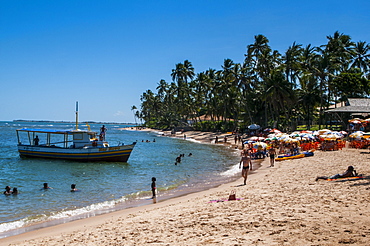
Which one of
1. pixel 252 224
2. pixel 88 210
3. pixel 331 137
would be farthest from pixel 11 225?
pixel 331 137

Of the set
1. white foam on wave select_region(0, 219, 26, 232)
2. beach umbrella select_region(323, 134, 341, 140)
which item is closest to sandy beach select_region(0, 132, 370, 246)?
white foam on wave select_region(0, 219, 26, 232)

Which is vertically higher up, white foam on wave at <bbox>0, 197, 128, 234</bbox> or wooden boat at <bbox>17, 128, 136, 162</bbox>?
wooden boat at <bbox>17, 128, 136, 162</bbox>

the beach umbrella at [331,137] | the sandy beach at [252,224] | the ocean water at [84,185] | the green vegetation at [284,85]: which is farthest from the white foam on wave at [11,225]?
the green vegetation at [284,85]

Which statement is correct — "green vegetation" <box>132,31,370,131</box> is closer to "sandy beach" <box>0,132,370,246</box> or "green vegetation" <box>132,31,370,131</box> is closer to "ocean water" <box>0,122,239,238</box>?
"ocean water" <box>0,122,239,238</box>

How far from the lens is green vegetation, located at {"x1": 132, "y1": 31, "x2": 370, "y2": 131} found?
163ft

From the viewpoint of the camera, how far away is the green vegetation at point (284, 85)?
49.6 m

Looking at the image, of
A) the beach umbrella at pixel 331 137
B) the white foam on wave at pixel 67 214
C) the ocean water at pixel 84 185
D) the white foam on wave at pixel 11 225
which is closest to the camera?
the white foam on wave at pixel 11 225

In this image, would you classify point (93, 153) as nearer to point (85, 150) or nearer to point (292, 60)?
point (85, 150)

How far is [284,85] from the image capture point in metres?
50.3

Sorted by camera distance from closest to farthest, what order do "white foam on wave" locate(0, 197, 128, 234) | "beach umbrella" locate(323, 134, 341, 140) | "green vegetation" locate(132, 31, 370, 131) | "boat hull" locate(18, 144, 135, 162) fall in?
"white foam on wave" locate(0, 197, 128, 234) → "beach umbrella" locate(323, 134, 341, 140) → "boat hull" locate(18, 144, 135, 162) → "green vegetation" locate(132, 31, 370, 131)

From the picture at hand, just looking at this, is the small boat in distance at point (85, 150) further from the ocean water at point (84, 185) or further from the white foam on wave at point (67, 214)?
the white foam on wave at point (67, 214)

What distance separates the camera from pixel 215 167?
26875 mm

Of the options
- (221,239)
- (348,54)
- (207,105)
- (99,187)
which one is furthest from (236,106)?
(221,239)

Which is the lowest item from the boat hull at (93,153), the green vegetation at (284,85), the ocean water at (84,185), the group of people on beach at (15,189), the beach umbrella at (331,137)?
the ocean water at (84,185)
